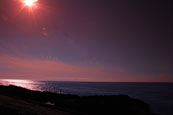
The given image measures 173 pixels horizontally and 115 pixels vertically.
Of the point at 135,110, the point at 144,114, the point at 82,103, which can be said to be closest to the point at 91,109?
the point at 82,103

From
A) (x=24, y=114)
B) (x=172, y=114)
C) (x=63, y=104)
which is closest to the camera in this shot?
(x=24, y=114)

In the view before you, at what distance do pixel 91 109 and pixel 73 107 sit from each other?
11.6 ft

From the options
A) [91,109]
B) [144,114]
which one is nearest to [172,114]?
[144,114]

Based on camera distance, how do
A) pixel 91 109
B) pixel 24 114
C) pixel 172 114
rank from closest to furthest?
pixel 24 114 → pixel 91 109 → pixel 172 114

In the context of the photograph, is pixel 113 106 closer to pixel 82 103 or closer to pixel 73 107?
pixel 82 103

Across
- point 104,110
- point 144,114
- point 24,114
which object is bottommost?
point 144,114

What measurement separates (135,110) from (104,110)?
7.08 m

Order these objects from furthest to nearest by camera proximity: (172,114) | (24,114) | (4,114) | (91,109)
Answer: (172,114) → (91,109) → (24,114) → (4,114)

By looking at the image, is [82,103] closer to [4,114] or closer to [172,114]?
[4,114]

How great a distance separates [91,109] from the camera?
21.2m

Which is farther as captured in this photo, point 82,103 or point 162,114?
point 162,114

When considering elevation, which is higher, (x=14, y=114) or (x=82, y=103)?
(x=14, y=114)

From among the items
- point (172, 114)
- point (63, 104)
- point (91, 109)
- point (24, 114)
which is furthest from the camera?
point (172, 114)

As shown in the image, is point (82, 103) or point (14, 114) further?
point (82, 103)
